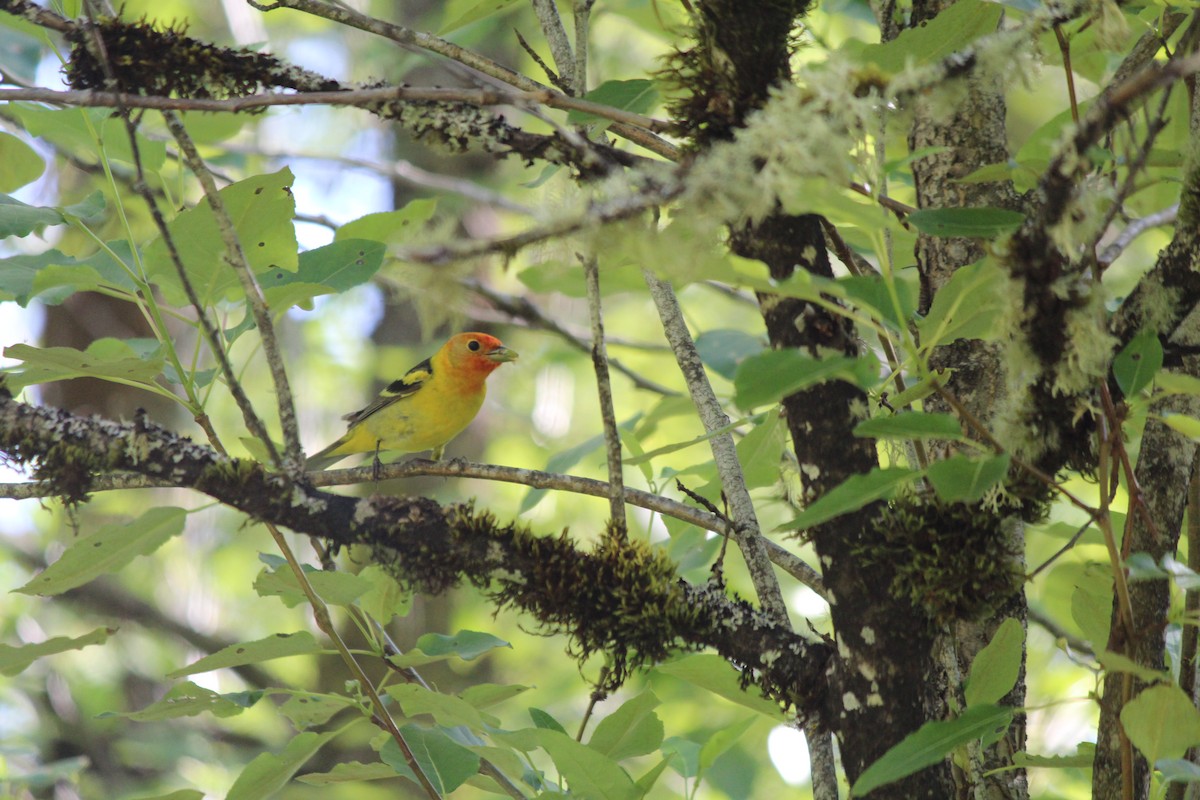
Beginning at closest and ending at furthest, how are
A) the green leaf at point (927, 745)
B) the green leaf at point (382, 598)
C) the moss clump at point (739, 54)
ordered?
the green leaf at point (927, 745)
the moss clump at point (739, 54)
the green leaf at point (382, 598)

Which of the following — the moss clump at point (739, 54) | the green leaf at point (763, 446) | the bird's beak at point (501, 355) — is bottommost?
the green leaf at point (763, 446)

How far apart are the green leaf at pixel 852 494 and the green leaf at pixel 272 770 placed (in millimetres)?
1279

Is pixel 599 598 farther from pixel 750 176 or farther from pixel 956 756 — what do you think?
pixel 750 176

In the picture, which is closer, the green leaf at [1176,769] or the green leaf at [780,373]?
the green leaf at [780,373]

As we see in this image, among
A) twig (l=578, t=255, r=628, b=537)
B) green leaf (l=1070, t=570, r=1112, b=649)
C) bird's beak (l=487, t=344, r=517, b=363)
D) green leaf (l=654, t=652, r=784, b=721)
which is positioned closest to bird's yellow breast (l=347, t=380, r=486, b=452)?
bird's beak (l=487, t=344, r=517, b=363)

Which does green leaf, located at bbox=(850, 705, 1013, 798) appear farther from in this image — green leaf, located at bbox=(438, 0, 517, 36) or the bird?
the bird

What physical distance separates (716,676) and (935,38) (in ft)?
3.77

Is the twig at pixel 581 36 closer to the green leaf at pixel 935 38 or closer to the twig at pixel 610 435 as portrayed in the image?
the twig at pixel 610 435

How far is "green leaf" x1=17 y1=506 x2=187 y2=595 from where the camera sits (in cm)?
193

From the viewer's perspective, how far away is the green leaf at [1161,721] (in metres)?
1.40

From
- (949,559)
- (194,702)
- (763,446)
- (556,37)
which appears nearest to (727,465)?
(763,446)

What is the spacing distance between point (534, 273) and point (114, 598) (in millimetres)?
6767

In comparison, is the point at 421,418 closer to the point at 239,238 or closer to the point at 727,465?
the point at 239,238

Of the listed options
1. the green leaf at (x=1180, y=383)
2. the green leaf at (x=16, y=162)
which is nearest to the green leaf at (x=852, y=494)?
the green leaf at (x=1180, y=383)
